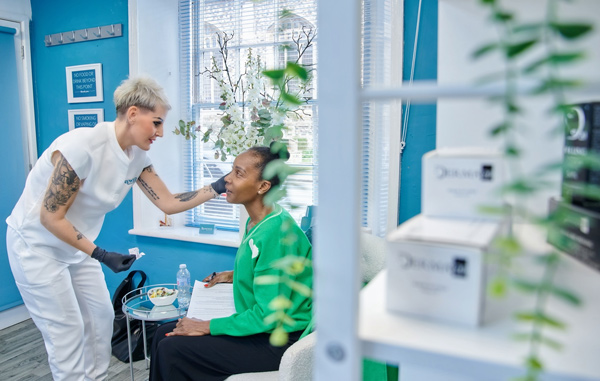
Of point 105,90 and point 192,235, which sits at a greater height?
point 105,90

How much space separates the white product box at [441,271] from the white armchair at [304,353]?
1.88ft

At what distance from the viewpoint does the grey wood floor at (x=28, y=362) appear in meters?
2.62

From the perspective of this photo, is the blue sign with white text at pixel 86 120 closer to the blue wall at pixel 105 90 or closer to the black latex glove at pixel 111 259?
the blue wall at pixel 105 90

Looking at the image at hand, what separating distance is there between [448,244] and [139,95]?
1.95 meters

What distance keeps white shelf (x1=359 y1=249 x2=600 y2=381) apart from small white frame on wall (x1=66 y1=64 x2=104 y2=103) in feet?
10.0

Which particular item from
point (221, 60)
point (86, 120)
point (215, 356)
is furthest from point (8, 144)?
point (215, 356)

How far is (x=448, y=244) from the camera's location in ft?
1.76

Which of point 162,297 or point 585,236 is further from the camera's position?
point 162,297

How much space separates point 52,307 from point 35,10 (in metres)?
2.36

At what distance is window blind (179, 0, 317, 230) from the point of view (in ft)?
8.81

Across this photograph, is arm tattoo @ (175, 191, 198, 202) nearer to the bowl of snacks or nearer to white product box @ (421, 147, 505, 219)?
the bowl of snacks

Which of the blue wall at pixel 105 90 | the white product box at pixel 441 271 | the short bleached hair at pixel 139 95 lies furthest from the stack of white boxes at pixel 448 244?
the blue wall at pixel 105 90

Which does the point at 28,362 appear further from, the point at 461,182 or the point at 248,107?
the point at 461,182

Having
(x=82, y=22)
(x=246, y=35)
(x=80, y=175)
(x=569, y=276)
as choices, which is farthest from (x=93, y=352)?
(x=569, y=276)
